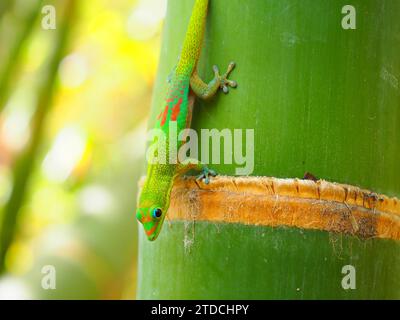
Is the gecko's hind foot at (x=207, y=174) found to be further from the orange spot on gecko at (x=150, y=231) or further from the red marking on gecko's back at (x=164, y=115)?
the red marking on gecko's back at (x=164, y=115)

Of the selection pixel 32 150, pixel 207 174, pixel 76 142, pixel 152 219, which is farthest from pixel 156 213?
pixel 76 142

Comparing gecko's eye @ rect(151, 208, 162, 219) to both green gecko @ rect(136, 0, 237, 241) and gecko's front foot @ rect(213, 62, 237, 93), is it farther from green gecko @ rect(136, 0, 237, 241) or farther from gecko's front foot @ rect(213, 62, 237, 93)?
gecko's front foot @ rect(213, 62, 237, 93)

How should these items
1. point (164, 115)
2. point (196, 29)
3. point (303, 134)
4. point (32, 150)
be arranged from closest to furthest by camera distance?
point (303, 134)
point (196, 29)
point (164, 115)
point (32, 150)

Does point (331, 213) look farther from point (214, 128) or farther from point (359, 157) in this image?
point (214, 128)

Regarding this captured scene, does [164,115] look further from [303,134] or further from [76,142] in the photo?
[76,142]

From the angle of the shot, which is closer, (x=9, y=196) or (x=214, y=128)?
(x=214, y=128)

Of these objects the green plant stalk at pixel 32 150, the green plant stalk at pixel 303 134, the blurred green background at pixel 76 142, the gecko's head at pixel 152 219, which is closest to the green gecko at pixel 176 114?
the gecko's head at pixel 152 219

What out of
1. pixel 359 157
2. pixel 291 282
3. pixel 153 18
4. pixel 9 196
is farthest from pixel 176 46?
pixel 153 18

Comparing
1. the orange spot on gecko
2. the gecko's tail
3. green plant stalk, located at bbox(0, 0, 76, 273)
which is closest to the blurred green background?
green plant stalk, located at bbox(0, 0, 76, 273)
